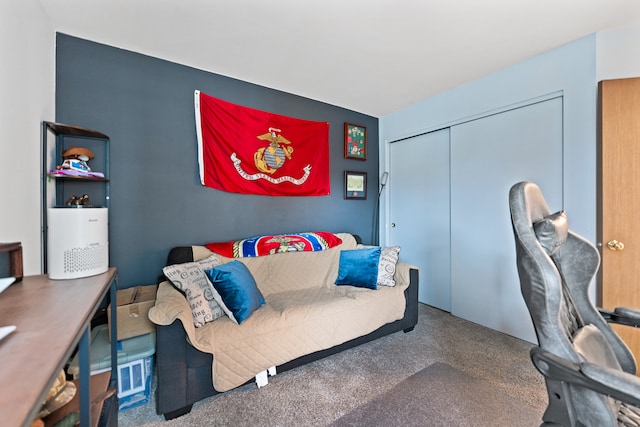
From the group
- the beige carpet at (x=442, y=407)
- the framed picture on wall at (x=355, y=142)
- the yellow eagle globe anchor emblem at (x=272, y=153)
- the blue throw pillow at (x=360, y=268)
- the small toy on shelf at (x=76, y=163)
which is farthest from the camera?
the framed picture on wall at (x=355, y=142)

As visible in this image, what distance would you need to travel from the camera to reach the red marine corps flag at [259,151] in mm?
2400

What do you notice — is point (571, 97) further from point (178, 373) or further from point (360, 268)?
point (178, 373)

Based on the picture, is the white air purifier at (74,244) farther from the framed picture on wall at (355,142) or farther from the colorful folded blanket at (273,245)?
the framed picture on wall at (355,142)

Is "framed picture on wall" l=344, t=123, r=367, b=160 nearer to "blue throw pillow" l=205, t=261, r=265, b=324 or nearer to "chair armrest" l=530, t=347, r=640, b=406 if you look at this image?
"blue throw pillow" l=205, t=261, r=265, b=324

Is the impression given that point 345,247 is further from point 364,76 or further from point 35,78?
point 35,78

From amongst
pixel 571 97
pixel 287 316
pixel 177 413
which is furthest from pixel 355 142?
pixel 177 413

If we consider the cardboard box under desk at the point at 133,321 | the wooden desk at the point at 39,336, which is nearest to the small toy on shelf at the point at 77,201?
the cardboard box under desk at the point at 133,321

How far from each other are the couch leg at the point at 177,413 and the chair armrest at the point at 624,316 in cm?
217

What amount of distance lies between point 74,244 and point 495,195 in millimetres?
3035

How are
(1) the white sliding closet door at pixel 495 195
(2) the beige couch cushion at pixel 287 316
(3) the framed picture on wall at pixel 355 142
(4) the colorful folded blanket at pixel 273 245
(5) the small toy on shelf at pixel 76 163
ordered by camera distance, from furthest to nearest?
(3) the framed picture on wall at pixel 355 142 → (4) the colorful folded blanket at pixel 273 245 → (1) the white sliding closet door at pixel 495 195 → (5) the small toy on shelf at pixel 76 163 → (2) the beige couch cushion at pixel 287 316

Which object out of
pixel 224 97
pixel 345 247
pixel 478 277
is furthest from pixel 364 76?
pixel 478 277

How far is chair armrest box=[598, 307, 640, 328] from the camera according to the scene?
1111 mm

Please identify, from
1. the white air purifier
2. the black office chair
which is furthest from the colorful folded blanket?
the black office chair

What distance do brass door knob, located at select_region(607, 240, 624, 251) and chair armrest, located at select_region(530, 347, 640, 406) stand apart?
1.49m
